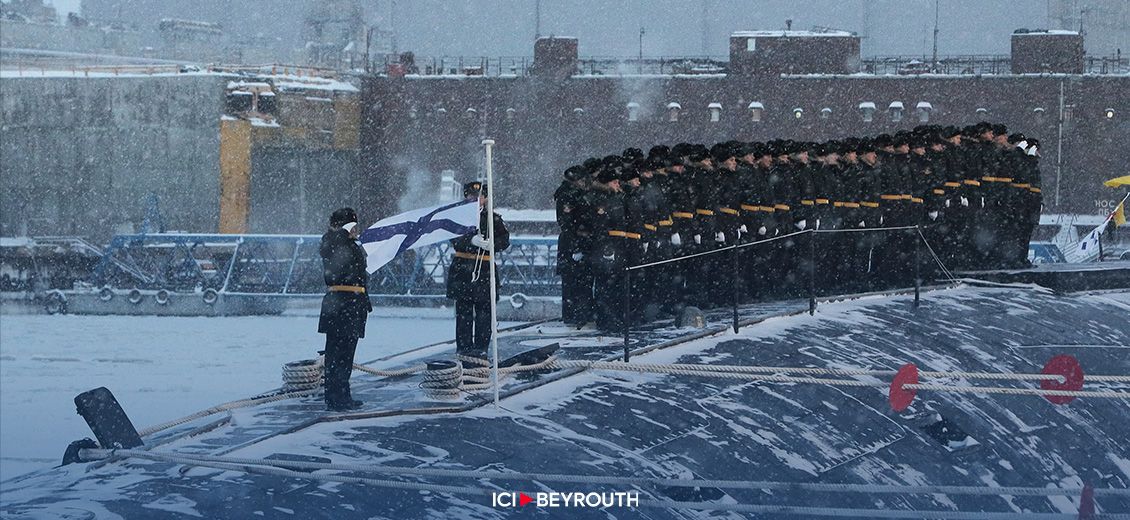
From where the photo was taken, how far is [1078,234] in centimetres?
4353

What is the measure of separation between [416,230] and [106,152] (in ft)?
142

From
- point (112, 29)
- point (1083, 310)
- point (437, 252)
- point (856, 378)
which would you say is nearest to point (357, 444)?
point (856, 378)

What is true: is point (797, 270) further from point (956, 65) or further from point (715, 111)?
point (956, 65)

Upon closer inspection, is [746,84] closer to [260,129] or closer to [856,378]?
[260,129]

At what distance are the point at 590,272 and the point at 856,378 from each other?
2.36 metres

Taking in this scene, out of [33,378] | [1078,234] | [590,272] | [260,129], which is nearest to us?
[590,272]

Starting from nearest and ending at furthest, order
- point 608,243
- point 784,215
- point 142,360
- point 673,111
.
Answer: point 608,243 < point 784,215 < point 142,360 < point 673,111

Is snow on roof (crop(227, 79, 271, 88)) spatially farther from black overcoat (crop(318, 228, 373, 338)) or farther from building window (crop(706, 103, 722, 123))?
black overcoat (crop(318, 228, 373, 338))

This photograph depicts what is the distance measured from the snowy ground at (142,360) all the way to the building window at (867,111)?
19571mm

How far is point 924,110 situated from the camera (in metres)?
47.1

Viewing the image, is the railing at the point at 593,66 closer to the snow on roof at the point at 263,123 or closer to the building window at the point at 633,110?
the building window at the point at 633,110

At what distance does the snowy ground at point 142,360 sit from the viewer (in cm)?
1859

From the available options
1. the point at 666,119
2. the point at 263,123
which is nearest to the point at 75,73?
the point at 263,123

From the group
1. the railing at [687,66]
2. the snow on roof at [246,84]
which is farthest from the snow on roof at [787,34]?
the snow on roof at [246,84]
